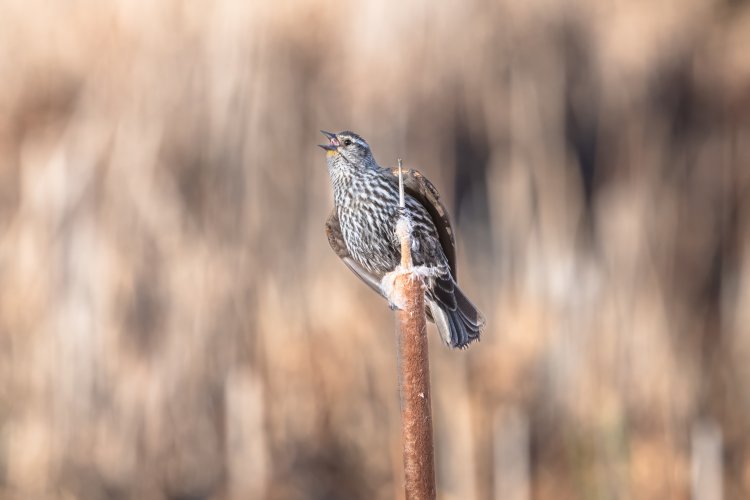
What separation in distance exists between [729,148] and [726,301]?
1.95 feet

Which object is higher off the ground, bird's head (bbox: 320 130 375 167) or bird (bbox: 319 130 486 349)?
bird's head (bbox: 320 130 375 167)

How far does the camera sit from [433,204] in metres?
2.35

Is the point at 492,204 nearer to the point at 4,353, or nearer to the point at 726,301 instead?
the point at 726,301

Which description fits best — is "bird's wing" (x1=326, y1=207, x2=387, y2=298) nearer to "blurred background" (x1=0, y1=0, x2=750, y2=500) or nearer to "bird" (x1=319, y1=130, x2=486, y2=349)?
"bird" (x1=319, y1=130, x2=486, y2=349)

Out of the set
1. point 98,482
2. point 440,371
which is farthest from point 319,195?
point 98,482

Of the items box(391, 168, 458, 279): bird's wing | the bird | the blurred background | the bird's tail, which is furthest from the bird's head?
the blurred background

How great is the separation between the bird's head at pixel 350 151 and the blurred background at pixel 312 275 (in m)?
0.85

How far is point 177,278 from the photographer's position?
11.3 feet

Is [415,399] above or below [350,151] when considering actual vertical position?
below

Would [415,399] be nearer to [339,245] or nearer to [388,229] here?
[388,229]

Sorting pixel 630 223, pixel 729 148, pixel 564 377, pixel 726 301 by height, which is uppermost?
pixel 729 148

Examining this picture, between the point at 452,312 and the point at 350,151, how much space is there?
0.55 metres

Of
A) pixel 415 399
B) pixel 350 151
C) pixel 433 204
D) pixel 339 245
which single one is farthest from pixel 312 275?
pixel 415 399

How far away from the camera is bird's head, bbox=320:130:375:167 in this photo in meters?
2.51
